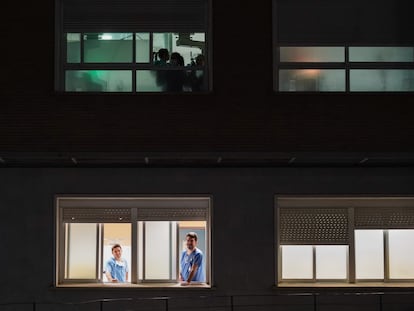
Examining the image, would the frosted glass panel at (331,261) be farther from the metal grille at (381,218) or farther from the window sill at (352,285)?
the metal grille at (381,218)

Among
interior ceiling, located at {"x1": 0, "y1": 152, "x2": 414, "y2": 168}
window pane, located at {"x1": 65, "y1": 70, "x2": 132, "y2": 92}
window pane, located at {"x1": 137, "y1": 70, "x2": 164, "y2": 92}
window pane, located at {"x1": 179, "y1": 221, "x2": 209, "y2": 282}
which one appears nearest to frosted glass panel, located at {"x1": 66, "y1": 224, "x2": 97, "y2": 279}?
interior ceiling, located at {"x1": 0, "y1": 152, "x2": 414, "y2": 168}

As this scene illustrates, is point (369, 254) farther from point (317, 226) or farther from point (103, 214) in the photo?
point (103, 214)

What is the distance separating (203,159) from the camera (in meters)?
16.5

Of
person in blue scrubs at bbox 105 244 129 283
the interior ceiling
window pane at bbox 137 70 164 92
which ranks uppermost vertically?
Result: window pane at bbox 137 70 164 92

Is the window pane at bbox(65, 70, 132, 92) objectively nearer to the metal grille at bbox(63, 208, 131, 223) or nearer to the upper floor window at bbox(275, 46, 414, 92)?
the metal grille at bbox(63, 208, 131, 223)

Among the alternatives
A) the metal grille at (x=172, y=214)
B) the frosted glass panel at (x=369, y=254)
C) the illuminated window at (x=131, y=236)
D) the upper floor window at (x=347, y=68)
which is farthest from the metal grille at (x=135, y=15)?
the frosted glass panel at (x=369, y=254)

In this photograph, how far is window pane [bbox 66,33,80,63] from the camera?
17125 mm

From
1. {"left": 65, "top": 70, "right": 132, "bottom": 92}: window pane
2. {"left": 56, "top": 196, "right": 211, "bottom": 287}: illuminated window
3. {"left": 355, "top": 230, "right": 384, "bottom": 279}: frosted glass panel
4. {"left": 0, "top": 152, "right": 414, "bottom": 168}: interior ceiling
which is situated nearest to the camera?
{"left": 0, "top": 152, "right": 414, "bottom": 168}: interior ceiling

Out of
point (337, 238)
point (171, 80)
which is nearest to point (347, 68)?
point (337, 238)

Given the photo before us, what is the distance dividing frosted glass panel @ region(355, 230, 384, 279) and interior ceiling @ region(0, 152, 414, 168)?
1392mm

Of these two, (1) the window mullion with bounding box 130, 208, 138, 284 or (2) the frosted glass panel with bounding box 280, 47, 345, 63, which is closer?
(2) the frosted glass panel with bounding box 280, 47, 345, 63

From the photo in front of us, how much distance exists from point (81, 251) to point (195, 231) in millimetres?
2216

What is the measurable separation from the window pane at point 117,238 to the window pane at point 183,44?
11.1 feet

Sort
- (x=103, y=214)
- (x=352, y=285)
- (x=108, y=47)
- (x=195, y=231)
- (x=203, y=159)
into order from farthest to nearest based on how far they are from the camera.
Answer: (x=195, y=231) → (x=103, y=214) → (x=108, y=47) → (x=352, y=285) → (x=203, y=159)
